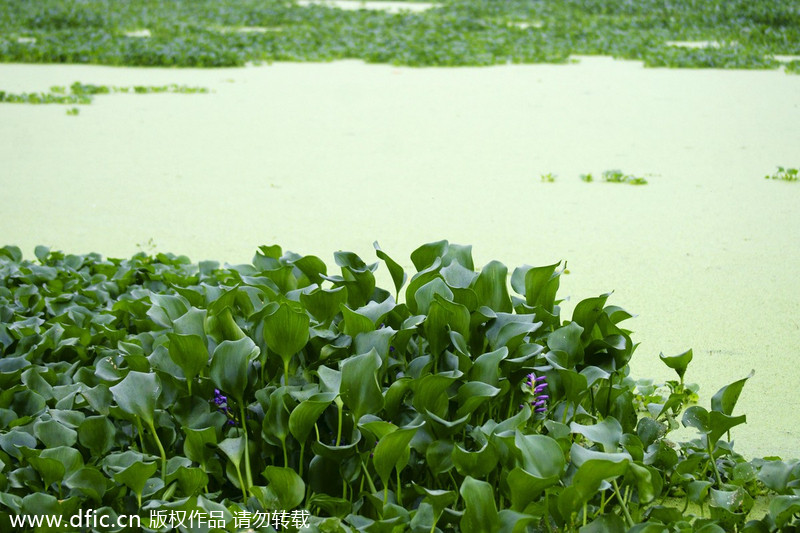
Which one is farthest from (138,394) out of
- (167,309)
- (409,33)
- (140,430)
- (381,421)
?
(409,33)

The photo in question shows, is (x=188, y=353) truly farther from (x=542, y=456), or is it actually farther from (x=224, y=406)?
(x=542, y=456)

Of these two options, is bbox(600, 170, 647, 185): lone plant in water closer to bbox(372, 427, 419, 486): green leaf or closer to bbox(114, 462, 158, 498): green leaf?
bbox(372, 427, 419, 486): green leaf

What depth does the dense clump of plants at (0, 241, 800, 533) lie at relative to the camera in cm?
133

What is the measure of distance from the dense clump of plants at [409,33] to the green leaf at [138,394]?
6.10 m

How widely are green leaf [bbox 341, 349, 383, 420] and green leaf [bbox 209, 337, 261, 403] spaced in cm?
18

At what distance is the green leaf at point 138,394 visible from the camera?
1454mm

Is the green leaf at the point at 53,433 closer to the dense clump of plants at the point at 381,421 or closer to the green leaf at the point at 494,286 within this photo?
the dense clump of plants at the point at 381,421

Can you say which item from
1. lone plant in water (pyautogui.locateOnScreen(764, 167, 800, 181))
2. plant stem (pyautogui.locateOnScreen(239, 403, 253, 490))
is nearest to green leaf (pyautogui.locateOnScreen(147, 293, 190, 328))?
plant stem (pyautogui.locateOnScreen(239, 403, 253, 490))

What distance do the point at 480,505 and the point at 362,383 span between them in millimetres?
289

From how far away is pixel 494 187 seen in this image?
12.4 ft

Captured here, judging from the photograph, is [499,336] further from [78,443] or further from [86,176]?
[86,176]

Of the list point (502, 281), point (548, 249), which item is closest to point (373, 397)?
point (502, 281)

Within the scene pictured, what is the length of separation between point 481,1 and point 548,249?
9601 mm

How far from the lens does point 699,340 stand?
2.29 meters
